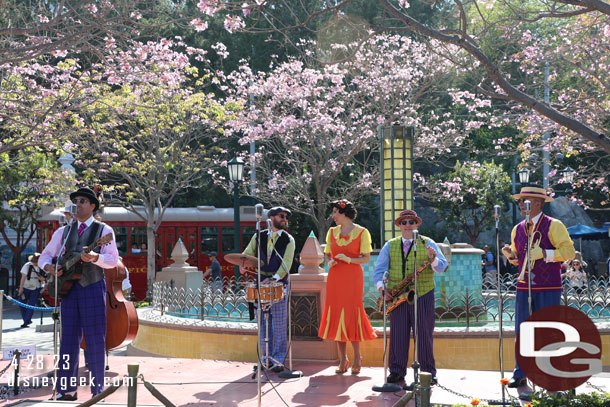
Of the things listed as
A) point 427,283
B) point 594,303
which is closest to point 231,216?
point 594,303

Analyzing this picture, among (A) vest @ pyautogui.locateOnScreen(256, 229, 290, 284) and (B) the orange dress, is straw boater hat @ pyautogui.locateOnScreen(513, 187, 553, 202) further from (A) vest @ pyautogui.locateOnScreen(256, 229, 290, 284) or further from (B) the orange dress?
(A) vest @ pyautogui.locateOnScreen(256, 229, 290, 284)

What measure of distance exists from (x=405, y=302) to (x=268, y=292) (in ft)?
5.27

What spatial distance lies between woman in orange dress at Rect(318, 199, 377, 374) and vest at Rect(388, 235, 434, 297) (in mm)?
489

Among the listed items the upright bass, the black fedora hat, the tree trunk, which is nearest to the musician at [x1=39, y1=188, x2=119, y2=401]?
the black fedora hat

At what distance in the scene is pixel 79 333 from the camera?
710 centimetres

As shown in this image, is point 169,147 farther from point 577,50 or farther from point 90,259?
point 90,259

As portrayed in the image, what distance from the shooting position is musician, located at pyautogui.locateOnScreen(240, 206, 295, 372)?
Answer: 8594 millimetres

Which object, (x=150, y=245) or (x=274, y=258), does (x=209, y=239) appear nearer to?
(x=150, y=245)

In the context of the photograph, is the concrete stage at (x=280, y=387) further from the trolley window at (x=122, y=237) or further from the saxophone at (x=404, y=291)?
the trolley window at (x=122, y=237)

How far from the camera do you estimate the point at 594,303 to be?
37.1 ft

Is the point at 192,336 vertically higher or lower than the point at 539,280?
lower

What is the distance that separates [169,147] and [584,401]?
717 inches

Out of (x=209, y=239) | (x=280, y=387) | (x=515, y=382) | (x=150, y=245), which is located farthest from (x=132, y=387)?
(x=209, y=239)

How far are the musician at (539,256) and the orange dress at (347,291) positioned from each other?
1.79 meters
